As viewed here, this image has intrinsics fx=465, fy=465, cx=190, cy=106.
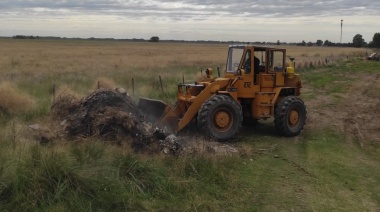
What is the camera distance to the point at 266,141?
39.7 ft

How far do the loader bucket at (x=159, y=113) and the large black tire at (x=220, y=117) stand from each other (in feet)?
2.50

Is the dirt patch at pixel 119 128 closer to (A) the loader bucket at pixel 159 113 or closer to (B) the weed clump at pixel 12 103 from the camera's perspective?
(A) the loader bucket at pixel 159 113

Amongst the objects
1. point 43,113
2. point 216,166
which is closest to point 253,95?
point 216,166

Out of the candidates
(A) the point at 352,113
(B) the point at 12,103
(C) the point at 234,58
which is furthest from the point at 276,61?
(B) the point at 12,103

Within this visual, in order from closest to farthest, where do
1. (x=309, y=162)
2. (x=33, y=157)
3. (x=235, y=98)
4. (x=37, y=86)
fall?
(x=33, y=157) < (x=309, y=162) < (x=235, y=98) < (x=37, y=86)

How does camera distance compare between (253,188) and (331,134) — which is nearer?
(253,188)

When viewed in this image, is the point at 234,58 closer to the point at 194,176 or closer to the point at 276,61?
the point at 276,61

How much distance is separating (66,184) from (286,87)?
26.6ft

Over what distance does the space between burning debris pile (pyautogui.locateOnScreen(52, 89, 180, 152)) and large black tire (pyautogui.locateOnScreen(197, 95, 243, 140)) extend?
1.32 m

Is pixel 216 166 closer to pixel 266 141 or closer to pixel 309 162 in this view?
pixel 309 162

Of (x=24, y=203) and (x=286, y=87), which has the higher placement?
(x=286, y=87)

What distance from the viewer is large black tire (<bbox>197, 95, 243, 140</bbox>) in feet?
36.7

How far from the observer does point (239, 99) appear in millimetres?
12461

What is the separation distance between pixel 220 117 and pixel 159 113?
166 cm
